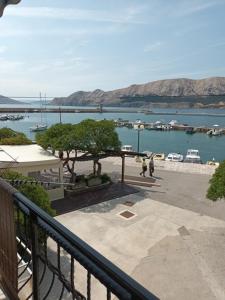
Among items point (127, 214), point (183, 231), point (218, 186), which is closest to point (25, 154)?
point (127, 214)

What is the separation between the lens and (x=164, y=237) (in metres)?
13.2

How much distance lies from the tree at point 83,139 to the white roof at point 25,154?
83 cm

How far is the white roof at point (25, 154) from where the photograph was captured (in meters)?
17.1

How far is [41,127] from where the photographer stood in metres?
83.3

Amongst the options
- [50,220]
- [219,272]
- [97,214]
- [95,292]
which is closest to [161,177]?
[97,214]

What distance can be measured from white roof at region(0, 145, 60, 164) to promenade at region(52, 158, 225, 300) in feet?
12.7

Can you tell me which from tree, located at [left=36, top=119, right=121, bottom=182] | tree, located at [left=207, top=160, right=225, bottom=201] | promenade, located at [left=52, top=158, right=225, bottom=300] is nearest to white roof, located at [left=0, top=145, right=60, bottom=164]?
tree, located at [left=36, top=119, right=121, bottom=182]

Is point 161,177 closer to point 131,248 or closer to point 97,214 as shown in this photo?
point 97,214

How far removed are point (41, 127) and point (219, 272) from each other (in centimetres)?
7730

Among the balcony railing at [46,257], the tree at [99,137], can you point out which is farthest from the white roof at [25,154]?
the balcony railing at [46,257]

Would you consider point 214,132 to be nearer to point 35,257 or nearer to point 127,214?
point 127,214

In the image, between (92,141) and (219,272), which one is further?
(92,141)

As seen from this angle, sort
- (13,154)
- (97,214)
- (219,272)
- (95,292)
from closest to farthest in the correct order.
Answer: (95,292) → (219,272) → (97,214) → (13,154)

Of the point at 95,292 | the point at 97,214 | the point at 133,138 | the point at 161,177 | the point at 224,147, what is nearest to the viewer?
the point at 95,292
